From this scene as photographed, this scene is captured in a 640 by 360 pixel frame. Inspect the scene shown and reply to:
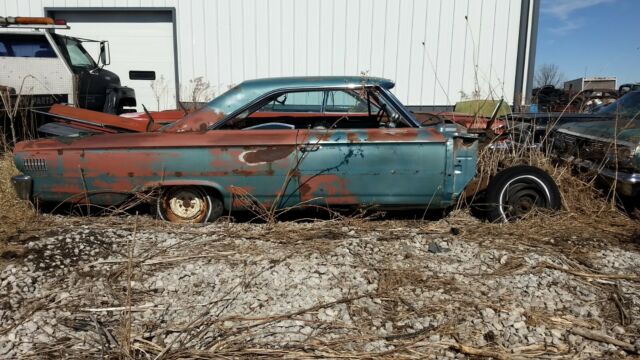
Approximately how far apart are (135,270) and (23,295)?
624 mm

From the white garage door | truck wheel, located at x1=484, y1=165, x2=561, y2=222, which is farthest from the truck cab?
truck wheel, located at x1=484, y1=165, x2=561, y2=222

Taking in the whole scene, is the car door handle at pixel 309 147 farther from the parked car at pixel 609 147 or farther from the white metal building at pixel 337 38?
the white metal building at pixel 337 38

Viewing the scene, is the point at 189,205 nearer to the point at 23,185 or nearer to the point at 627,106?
the point at 23,185

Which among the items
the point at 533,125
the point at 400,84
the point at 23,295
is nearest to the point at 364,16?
the point at 400,84

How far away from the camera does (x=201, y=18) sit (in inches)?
402

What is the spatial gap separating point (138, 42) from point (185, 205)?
7756 mm

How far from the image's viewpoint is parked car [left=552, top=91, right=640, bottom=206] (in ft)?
14.5

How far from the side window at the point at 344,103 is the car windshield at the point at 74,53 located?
4782 millimetres

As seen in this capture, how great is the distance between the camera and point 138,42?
10.6 metres

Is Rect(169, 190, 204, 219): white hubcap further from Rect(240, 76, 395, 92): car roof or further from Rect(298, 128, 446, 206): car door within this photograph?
Rect(240, 76, 395, 92): car roof

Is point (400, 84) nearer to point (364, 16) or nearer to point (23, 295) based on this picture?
point (364, 16)

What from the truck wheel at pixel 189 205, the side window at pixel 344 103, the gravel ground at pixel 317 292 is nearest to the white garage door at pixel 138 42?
the side window at pixel 344 103

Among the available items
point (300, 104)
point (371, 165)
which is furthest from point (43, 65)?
point (371, 165)

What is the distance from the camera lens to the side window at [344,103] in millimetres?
4632
